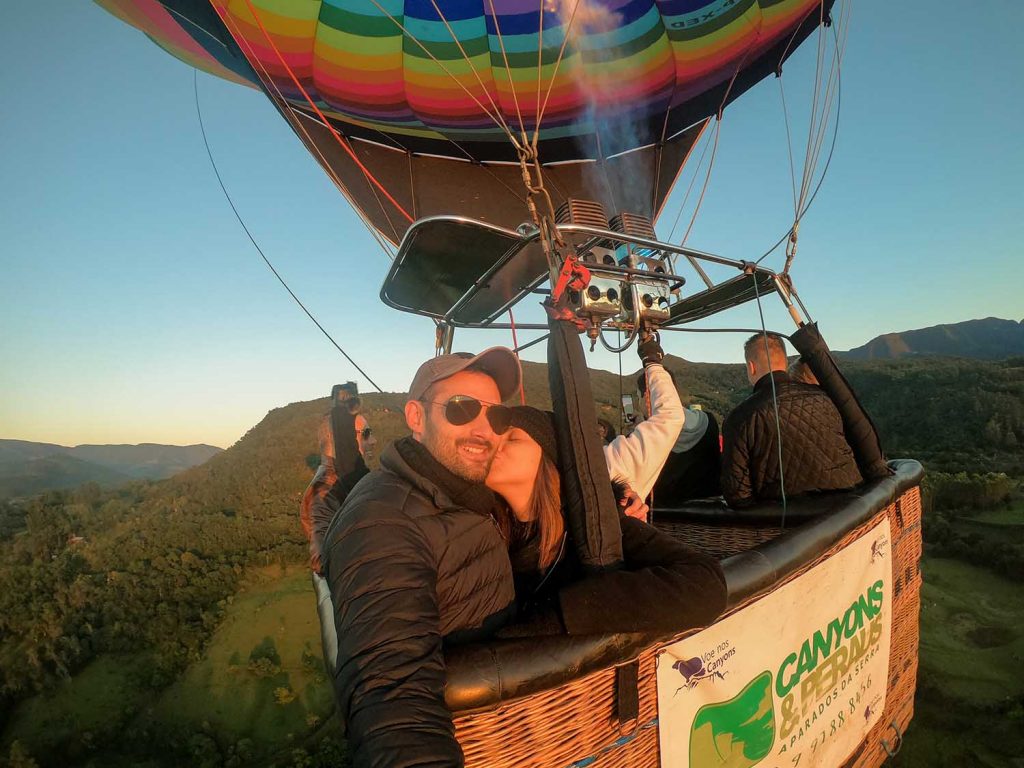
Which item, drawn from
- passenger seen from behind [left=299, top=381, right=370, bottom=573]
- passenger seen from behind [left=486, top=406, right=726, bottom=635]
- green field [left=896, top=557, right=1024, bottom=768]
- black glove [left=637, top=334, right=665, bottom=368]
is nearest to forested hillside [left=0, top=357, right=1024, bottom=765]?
black glove [left=637, top=334, right=665, bottom=368]

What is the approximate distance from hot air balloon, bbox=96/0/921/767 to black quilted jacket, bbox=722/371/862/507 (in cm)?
10

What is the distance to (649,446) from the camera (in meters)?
1.68

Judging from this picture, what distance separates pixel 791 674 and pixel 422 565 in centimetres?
125

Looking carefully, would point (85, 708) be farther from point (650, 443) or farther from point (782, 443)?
point (782, 443)

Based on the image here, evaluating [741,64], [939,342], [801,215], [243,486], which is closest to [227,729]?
[801,215]

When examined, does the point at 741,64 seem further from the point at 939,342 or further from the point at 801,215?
the point at 939,342

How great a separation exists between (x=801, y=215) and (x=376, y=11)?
4.16 meters

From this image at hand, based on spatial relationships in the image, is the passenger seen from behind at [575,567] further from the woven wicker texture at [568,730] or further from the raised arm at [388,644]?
the raised arm at [388,644]

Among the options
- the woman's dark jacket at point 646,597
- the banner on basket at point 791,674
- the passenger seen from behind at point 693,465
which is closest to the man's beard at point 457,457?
the woman's dark jacket at point 646,597

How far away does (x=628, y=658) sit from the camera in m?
0.95

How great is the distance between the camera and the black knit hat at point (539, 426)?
1.26 metres

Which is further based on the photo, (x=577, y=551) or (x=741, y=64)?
(x=741, y=64)

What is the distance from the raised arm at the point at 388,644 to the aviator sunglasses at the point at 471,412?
12.0 inches

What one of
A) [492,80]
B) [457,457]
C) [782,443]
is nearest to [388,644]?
[457,457]
